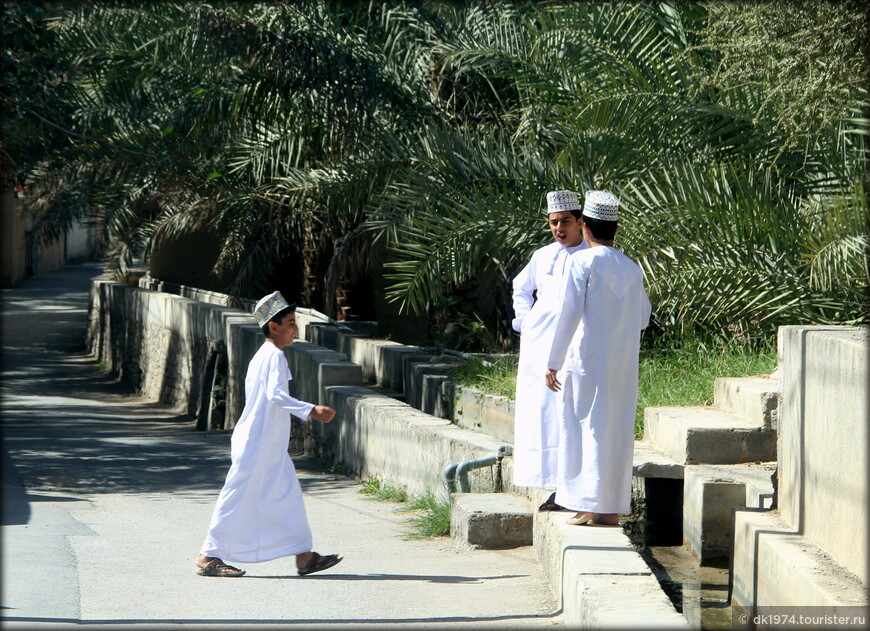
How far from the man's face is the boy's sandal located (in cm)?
196

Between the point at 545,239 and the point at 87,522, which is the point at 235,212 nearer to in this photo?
the point at 545,239

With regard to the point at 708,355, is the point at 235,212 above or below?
above

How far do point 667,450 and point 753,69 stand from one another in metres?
3.26

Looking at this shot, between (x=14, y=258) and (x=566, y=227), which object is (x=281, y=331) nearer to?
(x=566, y=227)

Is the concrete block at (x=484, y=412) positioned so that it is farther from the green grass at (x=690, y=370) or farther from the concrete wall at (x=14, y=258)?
the concrete wall at (x=14, y=258)

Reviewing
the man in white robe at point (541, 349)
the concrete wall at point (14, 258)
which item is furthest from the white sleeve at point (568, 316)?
the concrete wall at point (14, 258)

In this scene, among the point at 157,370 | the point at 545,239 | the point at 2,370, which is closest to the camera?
the point at 545,239

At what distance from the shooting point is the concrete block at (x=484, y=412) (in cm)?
821

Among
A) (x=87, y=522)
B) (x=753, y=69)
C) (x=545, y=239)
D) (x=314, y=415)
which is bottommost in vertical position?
(x=87, y=522)

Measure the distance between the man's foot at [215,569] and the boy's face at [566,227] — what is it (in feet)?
7.59

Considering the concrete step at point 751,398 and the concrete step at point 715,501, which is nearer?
the concrete step at point 715,501

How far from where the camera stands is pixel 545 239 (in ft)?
30.3

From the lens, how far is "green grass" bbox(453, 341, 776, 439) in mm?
7750

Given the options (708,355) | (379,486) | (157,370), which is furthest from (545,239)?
(157,370)
